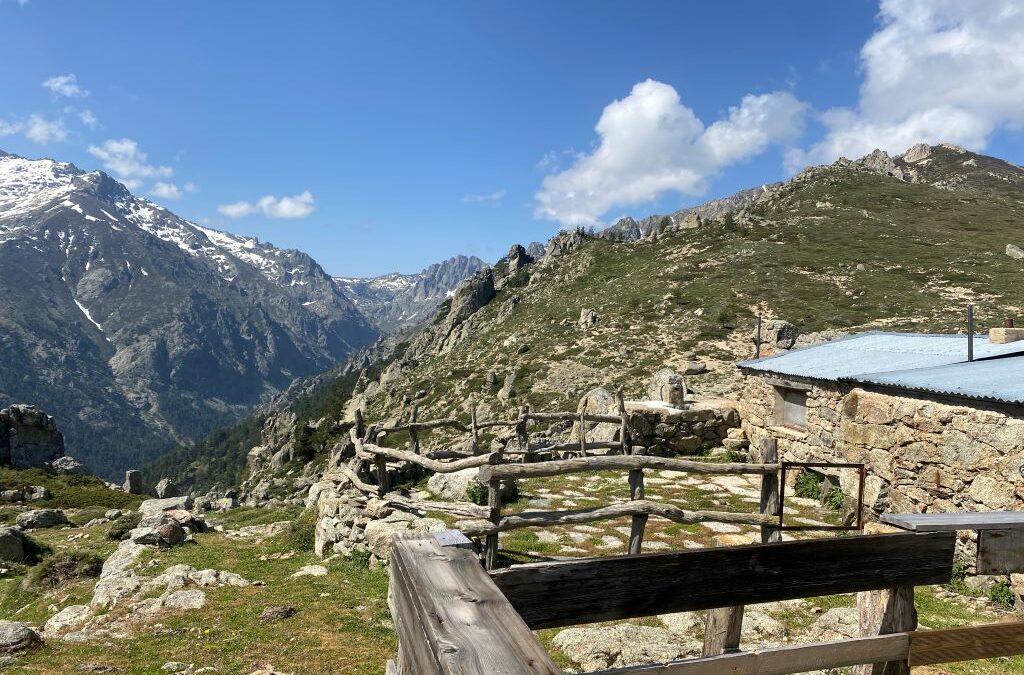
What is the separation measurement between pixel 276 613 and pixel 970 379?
11.9 meters

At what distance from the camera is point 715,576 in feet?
Answer: 8.17

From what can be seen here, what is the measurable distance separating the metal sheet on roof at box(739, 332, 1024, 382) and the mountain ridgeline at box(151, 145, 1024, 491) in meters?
19.3

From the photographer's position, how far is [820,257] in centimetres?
6312

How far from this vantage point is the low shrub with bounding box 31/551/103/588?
12188 mm

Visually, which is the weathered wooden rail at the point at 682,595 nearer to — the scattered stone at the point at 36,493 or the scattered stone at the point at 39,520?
the scattered stone at the point at 39,520

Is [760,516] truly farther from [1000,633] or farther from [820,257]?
[820,257]

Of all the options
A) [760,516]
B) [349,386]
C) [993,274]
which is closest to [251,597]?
[760,516]

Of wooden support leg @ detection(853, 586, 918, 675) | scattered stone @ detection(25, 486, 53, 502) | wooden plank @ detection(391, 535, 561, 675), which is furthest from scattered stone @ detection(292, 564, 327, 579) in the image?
scattered stone @ detection(25, 486, 53, 502)

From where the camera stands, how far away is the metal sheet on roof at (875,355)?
37.7 feet

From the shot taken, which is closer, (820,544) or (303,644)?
(820,544)

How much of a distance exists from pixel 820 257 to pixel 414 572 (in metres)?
71.5

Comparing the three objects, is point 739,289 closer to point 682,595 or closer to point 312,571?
point 312,571

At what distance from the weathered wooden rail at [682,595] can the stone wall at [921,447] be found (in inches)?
262

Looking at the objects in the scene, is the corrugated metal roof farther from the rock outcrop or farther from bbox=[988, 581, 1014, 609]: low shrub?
the rock outcrop
